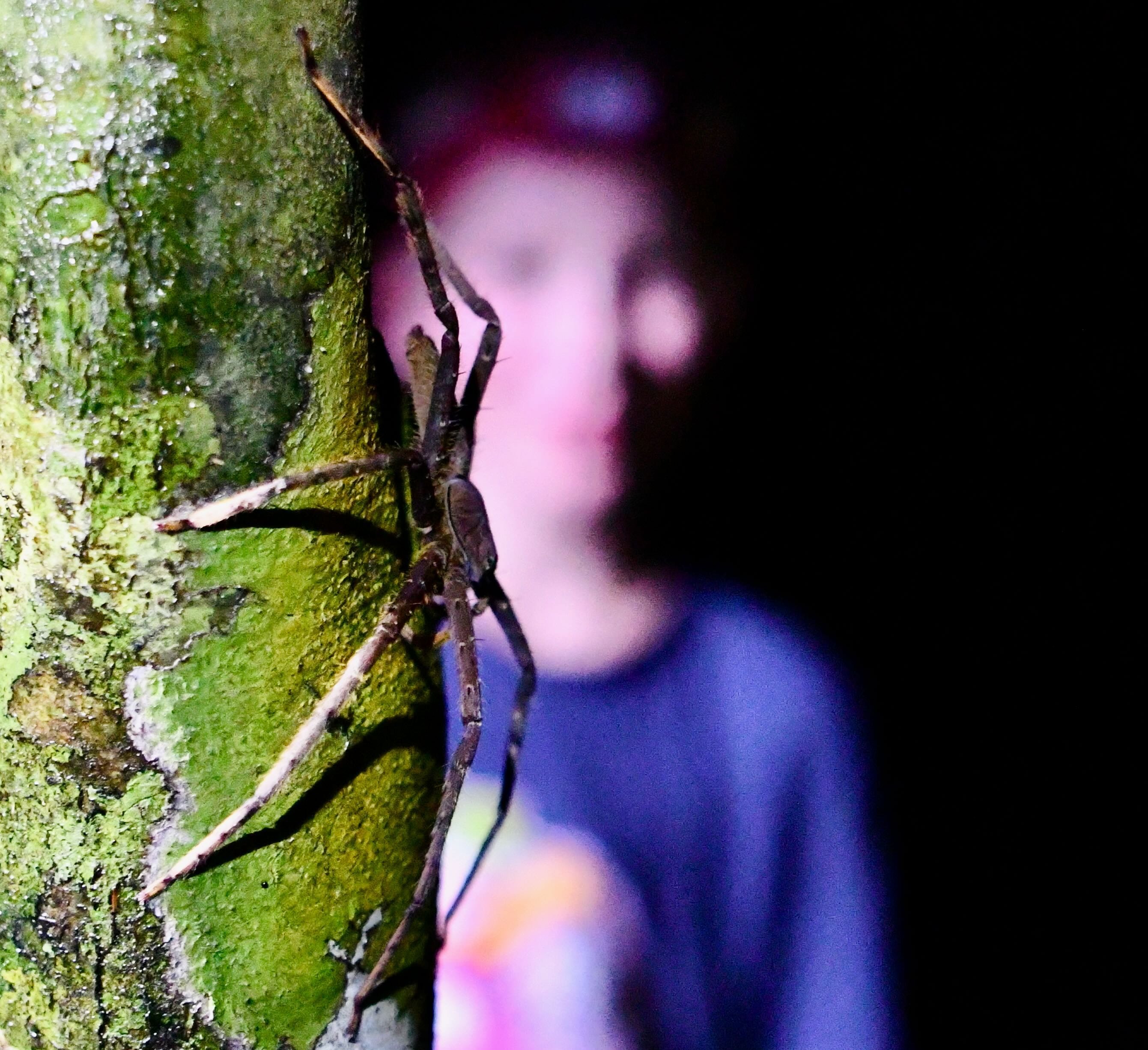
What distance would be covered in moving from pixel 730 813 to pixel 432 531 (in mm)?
399

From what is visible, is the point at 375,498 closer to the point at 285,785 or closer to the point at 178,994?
the point at 285,785

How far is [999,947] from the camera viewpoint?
872mm

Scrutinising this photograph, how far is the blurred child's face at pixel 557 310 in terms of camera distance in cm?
83

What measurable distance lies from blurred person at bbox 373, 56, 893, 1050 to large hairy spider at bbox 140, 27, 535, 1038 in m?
0.05

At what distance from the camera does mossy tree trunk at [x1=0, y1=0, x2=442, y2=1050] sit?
1.30ft

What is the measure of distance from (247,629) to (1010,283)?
2.30 feet

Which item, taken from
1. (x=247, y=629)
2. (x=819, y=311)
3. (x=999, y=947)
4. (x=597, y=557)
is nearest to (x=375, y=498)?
(x=247, y=629)

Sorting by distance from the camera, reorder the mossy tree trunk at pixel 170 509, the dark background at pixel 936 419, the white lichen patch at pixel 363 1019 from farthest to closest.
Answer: the dark background at pixel 936 419, the white lichen patch at pixel 363 1019, the mossy tree trunk at pixel 170 509

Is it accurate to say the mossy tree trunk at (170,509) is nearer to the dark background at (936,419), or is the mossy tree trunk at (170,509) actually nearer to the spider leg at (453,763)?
the spider leg at (453,763)

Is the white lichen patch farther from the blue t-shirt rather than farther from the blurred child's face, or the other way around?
the blurred child's face

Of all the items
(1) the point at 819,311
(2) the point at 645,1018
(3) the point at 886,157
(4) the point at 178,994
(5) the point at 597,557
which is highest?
(3) the point at 886,157

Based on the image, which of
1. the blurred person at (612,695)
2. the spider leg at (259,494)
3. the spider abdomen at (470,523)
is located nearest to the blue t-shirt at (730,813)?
the blurred person at (612,695)

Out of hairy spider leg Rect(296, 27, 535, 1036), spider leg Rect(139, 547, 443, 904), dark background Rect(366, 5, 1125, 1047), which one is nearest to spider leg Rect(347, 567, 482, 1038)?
hairy spider leg Rect(296, 27, 535, 1036)

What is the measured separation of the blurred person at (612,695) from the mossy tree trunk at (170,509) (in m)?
0.30
